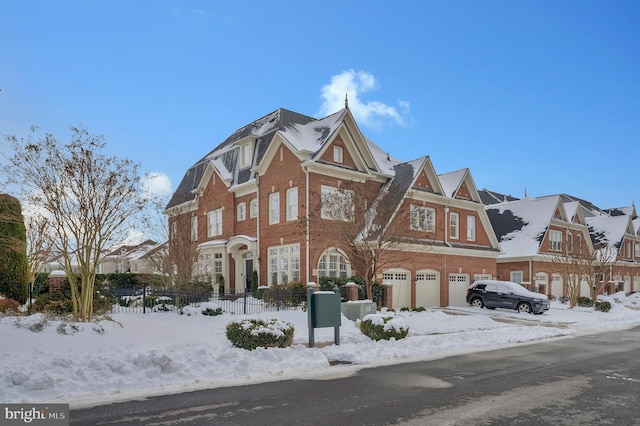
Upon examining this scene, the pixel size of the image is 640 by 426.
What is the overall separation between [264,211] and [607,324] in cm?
1811

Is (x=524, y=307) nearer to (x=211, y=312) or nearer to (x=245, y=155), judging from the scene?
(x=211, y=312)

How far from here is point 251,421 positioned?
705 cm

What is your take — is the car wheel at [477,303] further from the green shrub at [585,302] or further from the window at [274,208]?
the window at [274,208]

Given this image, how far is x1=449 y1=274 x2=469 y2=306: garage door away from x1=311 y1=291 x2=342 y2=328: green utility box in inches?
790

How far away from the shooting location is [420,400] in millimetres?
8352

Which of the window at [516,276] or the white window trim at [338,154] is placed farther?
the window at [516,276]

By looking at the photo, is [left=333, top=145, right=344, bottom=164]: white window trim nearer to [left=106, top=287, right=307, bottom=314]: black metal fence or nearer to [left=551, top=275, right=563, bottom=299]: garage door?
[left=106, top=287, right=307, bottom=314]: black metal fence

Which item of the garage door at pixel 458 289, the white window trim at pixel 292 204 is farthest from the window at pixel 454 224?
the white window trim at pixel 292 204

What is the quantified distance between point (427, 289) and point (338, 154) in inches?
391

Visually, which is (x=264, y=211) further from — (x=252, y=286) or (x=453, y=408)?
(x=453, y=408)

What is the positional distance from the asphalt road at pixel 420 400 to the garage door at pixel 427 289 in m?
18.1

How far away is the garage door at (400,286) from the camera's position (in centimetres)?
2867

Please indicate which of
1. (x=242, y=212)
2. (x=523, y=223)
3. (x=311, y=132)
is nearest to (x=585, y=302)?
(x=523, y=223)

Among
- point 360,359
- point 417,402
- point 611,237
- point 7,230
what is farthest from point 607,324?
point 611,237
